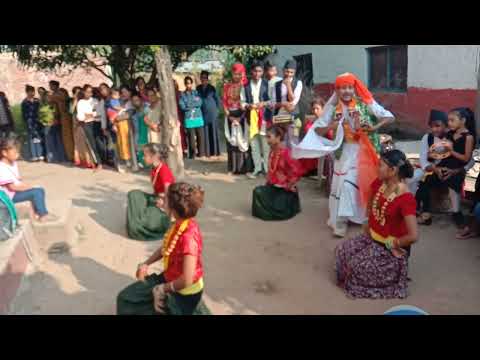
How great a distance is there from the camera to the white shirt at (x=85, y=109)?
8.96 metres

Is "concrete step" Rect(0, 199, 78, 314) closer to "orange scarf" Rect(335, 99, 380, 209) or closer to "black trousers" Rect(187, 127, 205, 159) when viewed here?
"orange scarf" Rect(335, 99, 380, 209)

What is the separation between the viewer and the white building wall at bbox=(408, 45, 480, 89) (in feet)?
30.9

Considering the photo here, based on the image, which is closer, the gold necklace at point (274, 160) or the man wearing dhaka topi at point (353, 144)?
the man wearing dhaka topi at point (353, 144)

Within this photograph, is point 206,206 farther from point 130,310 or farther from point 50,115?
point 50,115

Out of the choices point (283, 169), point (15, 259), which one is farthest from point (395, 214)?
point (15, 259)

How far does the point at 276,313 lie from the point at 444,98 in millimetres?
7831

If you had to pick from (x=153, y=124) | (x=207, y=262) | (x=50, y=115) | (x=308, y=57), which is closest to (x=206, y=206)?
(x=207, y=262)

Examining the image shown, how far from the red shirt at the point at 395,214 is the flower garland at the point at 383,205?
0.8 inches

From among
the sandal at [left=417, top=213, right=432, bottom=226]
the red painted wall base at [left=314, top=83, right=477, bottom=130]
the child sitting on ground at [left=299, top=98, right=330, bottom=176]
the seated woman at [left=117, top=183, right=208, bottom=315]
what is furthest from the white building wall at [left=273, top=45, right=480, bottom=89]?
the seated woman at [left=117, top=183, right=208, bottom=315]

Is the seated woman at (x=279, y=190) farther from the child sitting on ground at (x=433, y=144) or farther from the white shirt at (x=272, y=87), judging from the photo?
the white shirt at (x=272, y=87)

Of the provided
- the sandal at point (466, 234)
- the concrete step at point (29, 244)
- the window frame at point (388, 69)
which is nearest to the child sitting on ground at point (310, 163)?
the sandal at point (466, 234)

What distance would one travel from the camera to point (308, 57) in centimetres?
Result: 1495

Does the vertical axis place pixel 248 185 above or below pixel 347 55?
below

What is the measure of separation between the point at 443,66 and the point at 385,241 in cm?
738
